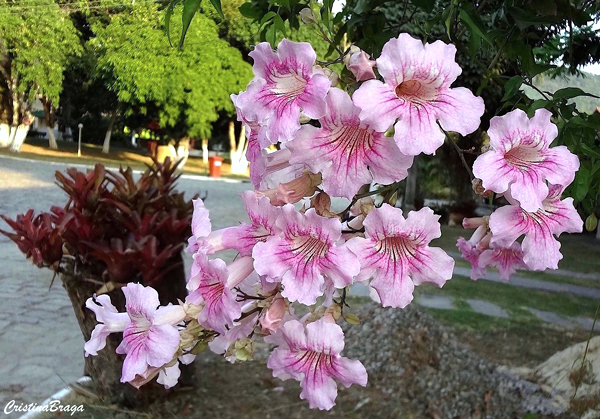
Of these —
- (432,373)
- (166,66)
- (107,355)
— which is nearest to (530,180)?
(107,355)

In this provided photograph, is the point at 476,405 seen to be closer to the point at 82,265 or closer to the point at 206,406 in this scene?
the point at 206,406

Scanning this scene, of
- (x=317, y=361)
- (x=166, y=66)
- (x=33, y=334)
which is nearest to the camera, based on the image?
(x=317, y=361)

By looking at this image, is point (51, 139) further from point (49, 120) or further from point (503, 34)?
point (503, 34)

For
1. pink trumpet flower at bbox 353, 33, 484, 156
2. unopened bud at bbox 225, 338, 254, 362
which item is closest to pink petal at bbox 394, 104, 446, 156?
pink trumpet flower at bbox 353, 33, 484, 156

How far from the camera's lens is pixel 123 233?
3.14 meters

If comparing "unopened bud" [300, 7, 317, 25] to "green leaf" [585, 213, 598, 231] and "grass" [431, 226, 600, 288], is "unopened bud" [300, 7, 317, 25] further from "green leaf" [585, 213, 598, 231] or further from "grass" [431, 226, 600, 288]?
"grass" [431, 226, 600, 288]

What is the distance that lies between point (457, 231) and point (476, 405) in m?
7.74

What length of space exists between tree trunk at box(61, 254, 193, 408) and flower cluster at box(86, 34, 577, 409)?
7.46 ft

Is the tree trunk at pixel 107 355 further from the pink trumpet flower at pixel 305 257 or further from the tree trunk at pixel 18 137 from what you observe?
the tree trunk at pixel 18 137

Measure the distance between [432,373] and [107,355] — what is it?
6.82 ft

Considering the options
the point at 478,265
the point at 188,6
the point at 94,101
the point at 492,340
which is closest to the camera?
the point at 188,6

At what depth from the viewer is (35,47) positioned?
1658 cm

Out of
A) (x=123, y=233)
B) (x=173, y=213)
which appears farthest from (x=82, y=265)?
(x=173, y=213)

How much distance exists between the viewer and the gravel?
3451 millimetres
